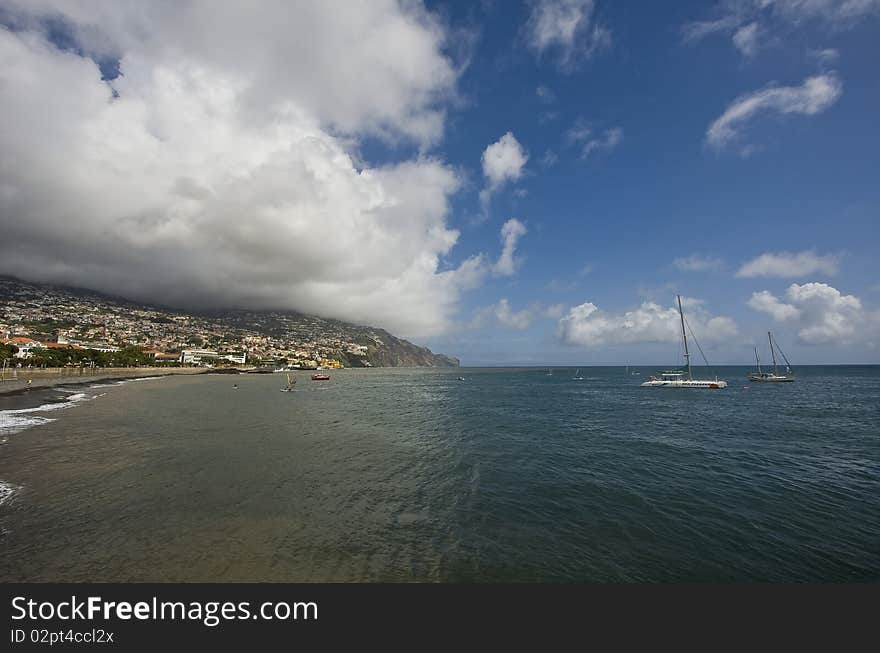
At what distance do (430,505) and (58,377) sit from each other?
118 metres

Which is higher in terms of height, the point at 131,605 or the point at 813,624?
the point at 131,605

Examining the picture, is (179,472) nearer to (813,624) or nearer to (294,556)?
(294,556)

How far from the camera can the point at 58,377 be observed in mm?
89438

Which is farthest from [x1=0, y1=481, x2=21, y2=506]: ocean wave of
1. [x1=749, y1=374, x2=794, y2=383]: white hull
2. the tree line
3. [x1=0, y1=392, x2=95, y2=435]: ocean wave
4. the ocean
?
[x1=749, y1=374, x2=794, y2=383]: white hull

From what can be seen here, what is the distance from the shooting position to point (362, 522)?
1301cm

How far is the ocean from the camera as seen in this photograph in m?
10.3

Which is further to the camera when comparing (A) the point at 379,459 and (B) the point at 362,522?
(A) the point at 379,459

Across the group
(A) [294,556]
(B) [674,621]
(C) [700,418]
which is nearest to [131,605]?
(A) [294,556]

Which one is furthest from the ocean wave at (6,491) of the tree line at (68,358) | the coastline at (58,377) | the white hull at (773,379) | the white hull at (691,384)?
the white hull at (773,379)

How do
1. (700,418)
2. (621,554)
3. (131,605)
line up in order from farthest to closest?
(700,418)
(621,554)
(131,605)

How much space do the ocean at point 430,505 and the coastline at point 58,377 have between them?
152 feet

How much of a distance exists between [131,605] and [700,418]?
4956 cm

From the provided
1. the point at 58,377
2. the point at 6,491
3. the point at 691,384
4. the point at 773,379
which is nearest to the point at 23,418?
the point at 6,491

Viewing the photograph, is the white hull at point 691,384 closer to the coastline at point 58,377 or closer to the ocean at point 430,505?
the ocean at point 430,505
